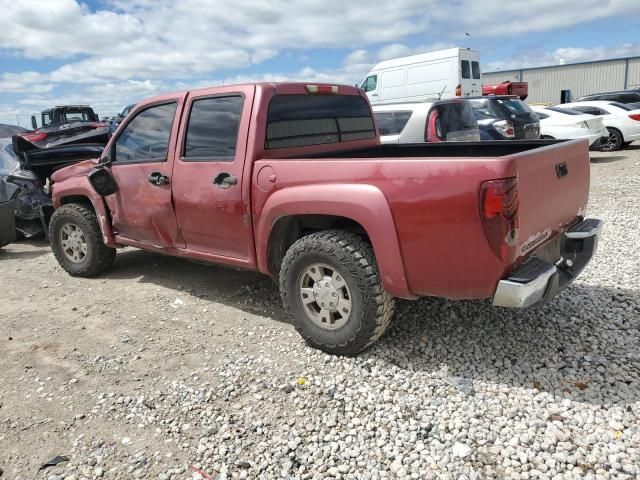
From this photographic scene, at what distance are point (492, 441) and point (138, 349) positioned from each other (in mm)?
2595

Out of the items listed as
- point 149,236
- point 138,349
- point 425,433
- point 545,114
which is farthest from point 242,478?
point 545,114

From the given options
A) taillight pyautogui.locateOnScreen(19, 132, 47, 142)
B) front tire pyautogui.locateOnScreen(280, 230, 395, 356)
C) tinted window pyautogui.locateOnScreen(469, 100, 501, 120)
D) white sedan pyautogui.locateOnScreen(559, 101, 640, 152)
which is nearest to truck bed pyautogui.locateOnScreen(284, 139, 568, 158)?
front tire pyautogui.locateOnScreen(280, 230, 395, 356)

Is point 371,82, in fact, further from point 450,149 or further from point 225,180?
point 225,180

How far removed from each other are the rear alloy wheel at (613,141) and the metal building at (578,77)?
33.9 m

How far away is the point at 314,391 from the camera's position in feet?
10.6

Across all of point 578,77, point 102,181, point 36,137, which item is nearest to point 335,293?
point 102,181

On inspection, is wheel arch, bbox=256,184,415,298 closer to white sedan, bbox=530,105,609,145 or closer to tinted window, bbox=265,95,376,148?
tinted window, bbox=265,95,376,148

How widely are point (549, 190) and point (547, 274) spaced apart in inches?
22.4

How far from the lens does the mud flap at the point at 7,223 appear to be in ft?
22.4

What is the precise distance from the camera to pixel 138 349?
155 inches

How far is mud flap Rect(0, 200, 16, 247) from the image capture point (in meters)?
6.84

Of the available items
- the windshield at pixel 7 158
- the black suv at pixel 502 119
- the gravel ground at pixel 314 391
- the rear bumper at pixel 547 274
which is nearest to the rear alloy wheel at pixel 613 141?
the black suv at pixel 502 119

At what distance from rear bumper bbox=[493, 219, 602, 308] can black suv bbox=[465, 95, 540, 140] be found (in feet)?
23.3

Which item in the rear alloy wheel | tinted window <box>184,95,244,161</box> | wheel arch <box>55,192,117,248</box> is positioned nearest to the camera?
tinted window <box>184,95,244,161</box>
